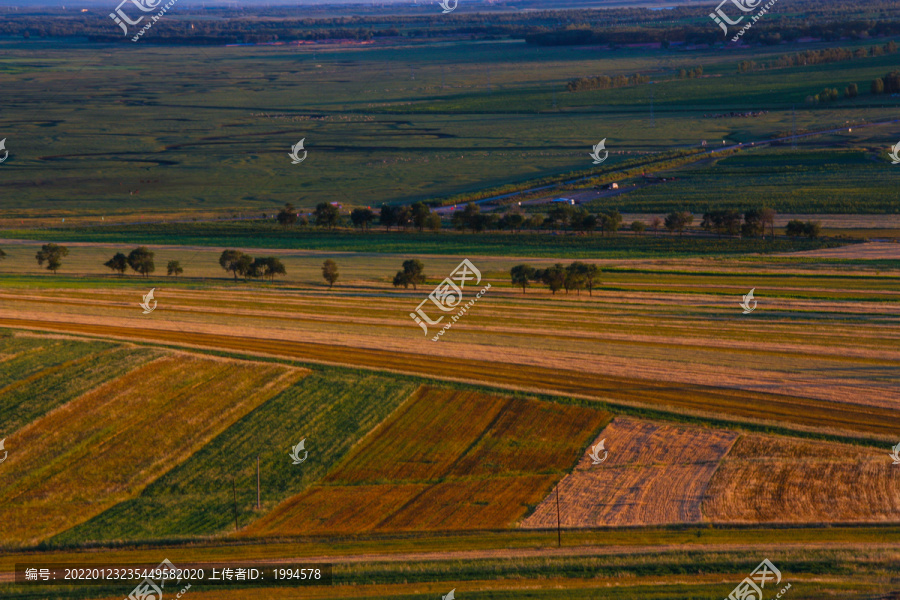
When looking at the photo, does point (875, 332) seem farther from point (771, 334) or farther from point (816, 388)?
point (816, 388)

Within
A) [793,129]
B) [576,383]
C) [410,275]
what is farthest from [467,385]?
[793,129]

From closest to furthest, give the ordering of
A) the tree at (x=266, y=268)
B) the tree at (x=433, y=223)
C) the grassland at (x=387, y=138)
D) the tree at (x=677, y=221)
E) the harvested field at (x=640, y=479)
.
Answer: the harvested field at (x=640, y=479), the tree at (x=266, y=268), the tree at (x=677, y=221), the tree at (x=433, y=223), the grassland at (x=387, y=138)

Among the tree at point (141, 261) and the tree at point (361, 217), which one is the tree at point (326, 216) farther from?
the tree at point (141, 261)

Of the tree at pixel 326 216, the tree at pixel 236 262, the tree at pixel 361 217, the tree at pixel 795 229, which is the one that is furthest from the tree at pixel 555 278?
the tree at pixel 326 216

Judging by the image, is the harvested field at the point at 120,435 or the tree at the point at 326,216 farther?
the tree at the point at 326,216

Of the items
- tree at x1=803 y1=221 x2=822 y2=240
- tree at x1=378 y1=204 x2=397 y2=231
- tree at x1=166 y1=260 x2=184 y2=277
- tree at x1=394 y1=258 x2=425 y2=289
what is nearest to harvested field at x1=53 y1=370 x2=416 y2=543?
tree at x1=394 y1=258 x2=425 y2=289

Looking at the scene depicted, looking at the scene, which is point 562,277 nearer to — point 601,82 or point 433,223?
point 433,223
